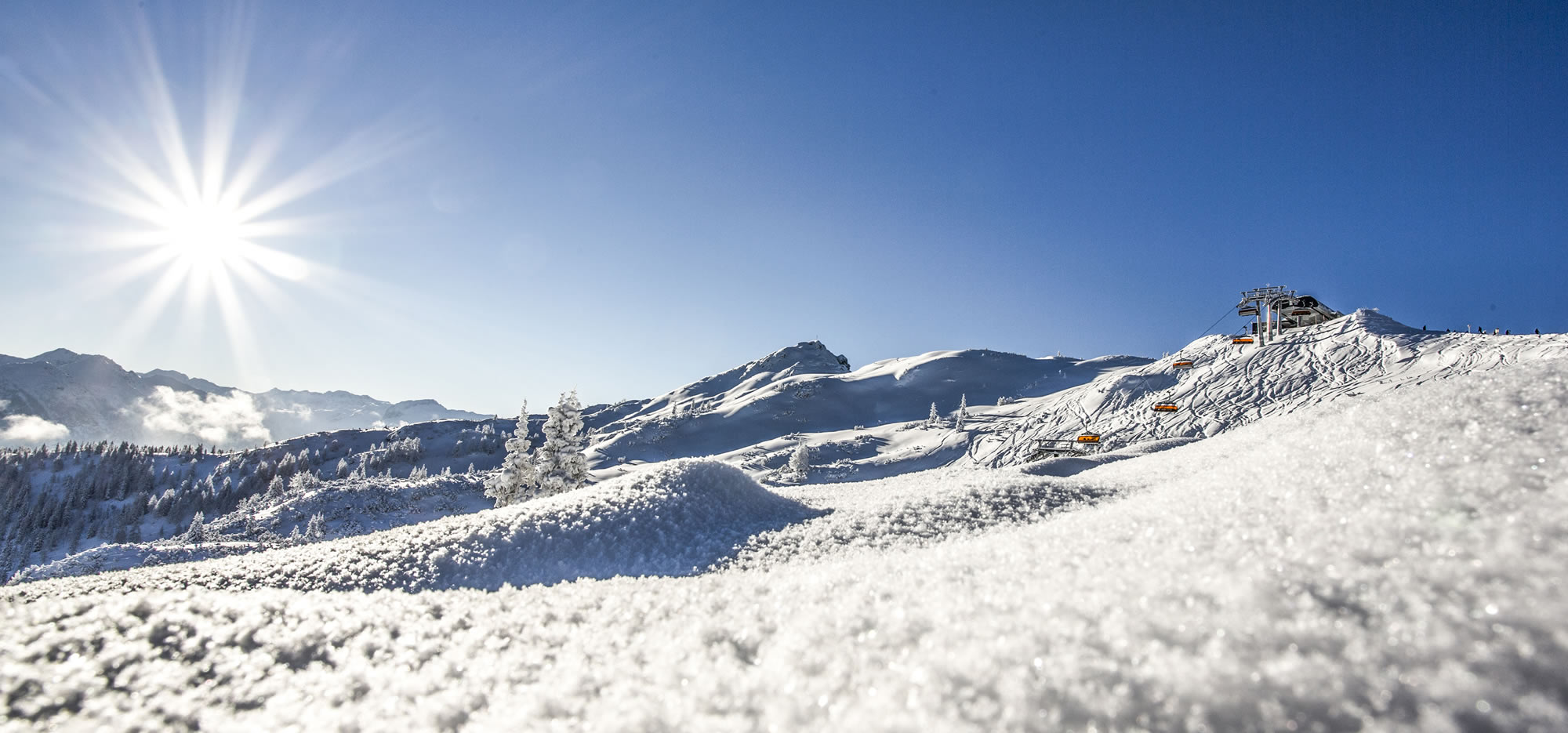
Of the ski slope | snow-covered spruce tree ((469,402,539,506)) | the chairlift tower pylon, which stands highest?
the chairlift tower pylon

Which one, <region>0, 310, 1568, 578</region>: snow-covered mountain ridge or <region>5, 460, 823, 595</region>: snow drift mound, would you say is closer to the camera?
<region>5, 460, 823, 595</region>: snow drift mound

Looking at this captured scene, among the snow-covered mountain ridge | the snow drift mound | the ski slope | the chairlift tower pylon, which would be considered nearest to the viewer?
the snow drift mound

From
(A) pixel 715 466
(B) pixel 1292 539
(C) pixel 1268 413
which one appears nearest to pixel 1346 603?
(B) pixel 1292 539

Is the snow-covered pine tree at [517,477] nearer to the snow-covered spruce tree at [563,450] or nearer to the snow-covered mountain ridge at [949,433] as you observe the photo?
the snow-covered spruce tree at [563,450]

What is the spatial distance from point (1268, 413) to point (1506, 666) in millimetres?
66141

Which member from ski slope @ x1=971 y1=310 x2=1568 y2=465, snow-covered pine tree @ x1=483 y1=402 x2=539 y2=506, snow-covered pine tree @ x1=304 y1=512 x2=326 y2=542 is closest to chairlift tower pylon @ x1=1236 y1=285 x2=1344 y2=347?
ski slope @ x1=971 y1=310 x2=1568 y2=465

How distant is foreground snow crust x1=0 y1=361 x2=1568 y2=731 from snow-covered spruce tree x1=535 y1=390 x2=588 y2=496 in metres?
35.9

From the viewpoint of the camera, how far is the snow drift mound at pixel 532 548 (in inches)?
459

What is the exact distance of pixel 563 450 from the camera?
41938mm

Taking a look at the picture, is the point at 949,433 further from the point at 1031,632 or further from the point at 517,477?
the point at 1031,632

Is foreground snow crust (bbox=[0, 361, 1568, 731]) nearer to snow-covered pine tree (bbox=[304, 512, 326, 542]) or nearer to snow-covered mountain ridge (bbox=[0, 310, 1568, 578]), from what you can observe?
snow-covered mountain ridge (bbox=[0, 310, 1568, 578])

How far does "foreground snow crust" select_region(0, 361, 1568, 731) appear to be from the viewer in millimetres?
2752

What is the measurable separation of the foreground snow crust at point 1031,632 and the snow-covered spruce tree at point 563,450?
35910 mm

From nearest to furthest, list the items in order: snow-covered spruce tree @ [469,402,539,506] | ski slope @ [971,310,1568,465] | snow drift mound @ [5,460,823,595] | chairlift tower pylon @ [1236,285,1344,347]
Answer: snow drift mound @ [5,460,823,595], snow-covered spruce tree @ [469,402,539,506], ski slope @ [971,310,1568,465], chairlift tower pylon @ [1236,285,1344,347]
